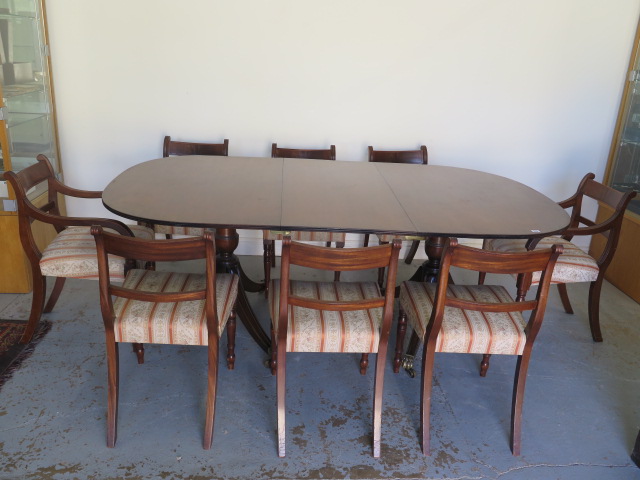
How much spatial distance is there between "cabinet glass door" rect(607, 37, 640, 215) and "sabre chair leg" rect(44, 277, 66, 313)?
3.44 metres

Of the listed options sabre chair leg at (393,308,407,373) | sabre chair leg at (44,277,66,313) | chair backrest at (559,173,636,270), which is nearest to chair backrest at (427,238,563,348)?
sabre chair leg at (393,308,407,373)

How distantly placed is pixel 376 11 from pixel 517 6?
0.89 metres

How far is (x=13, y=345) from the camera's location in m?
2.49

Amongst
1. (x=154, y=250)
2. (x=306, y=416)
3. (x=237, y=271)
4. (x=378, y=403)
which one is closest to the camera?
(x=154, y=250)

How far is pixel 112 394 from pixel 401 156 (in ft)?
7.21

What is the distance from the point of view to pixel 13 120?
9.66ft

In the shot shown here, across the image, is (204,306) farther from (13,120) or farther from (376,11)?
(376,11)

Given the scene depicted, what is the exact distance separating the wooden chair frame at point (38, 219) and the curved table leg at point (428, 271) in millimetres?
1405

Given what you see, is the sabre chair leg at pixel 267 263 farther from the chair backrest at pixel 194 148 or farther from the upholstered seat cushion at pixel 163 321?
the upholstered seat cushion at pixel 163 321

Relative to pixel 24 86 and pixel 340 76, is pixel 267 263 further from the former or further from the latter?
pixel 24 86

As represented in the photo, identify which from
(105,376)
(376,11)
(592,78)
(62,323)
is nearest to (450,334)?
(105,376)

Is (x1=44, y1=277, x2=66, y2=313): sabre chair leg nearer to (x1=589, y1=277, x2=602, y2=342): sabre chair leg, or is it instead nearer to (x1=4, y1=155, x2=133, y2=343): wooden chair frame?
(x1=4, y1=155, x2=133, y2=343): wooden chair frame

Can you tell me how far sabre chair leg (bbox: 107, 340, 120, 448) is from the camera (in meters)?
1.94

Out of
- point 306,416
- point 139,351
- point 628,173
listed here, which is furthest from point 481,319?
point 628,173
